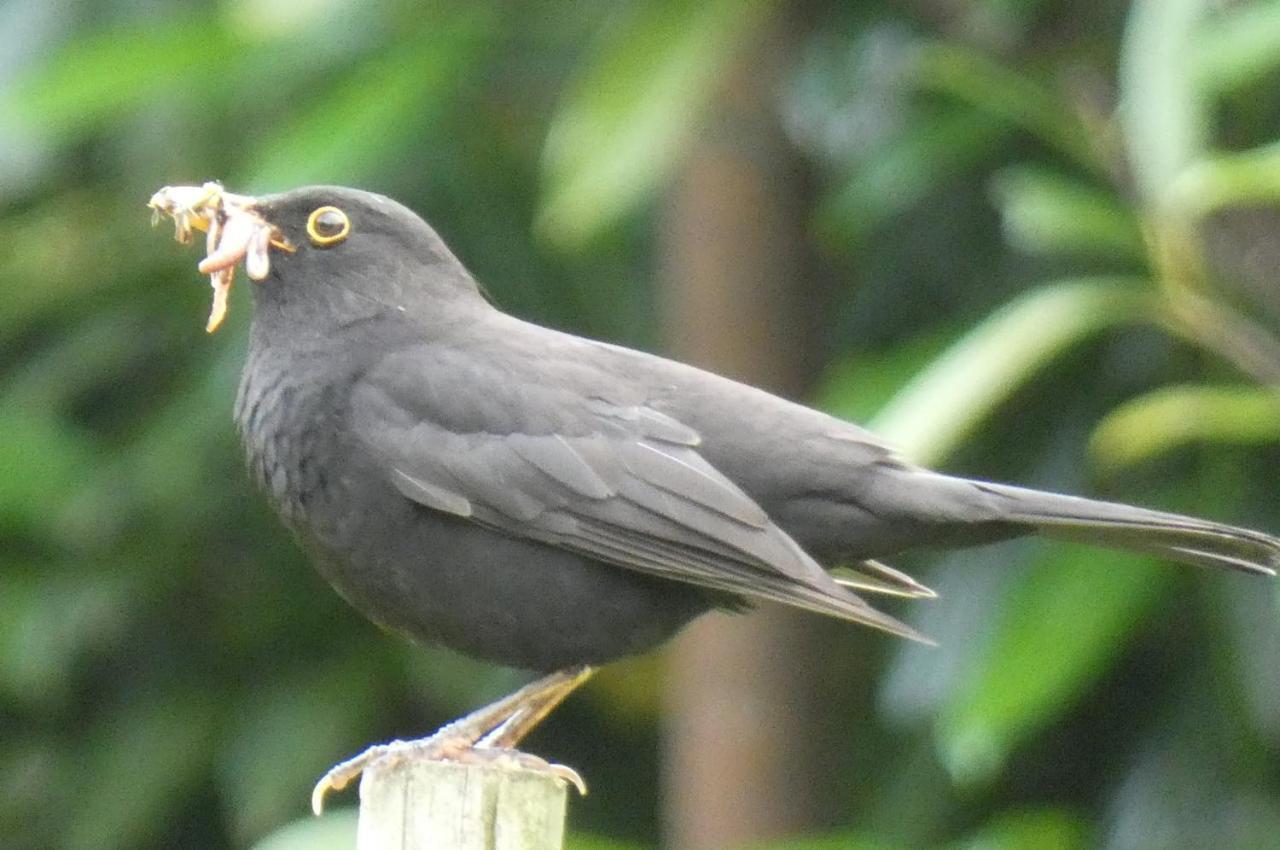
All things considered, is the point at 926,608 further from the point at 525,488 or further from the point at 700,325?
the point at 525,488

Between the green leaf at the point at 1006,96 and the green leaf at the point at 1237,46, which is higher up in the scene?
the green leaf at the point at 1237,46

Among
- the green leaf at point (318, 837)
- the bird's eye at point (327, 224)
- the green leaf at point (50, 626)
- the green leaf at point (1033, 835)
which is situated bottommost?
the green leaf at point (50, 626)

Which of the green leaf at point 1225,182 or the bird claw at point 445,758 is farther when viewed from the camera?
the green leaf at point 1225,182

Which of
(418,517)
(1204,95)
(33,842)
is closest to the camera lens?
(418,517)

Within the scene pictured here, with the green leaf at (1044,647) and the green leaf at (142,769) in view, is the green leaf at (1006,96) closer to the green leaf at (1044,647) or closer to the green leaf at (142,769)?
the green leaf at (1044,647)

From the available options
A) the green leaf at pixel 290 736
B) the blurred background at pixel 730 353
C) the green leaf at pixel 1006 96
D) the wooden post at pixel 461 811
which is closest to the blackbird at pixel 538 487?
the wooden post at pixel 461 811

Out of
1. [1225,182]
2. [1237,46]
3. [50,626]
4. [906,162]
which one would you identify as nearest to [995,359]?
[1225,182]

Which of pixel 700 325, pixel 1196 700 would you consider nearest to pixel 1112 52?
pixel 700 325
